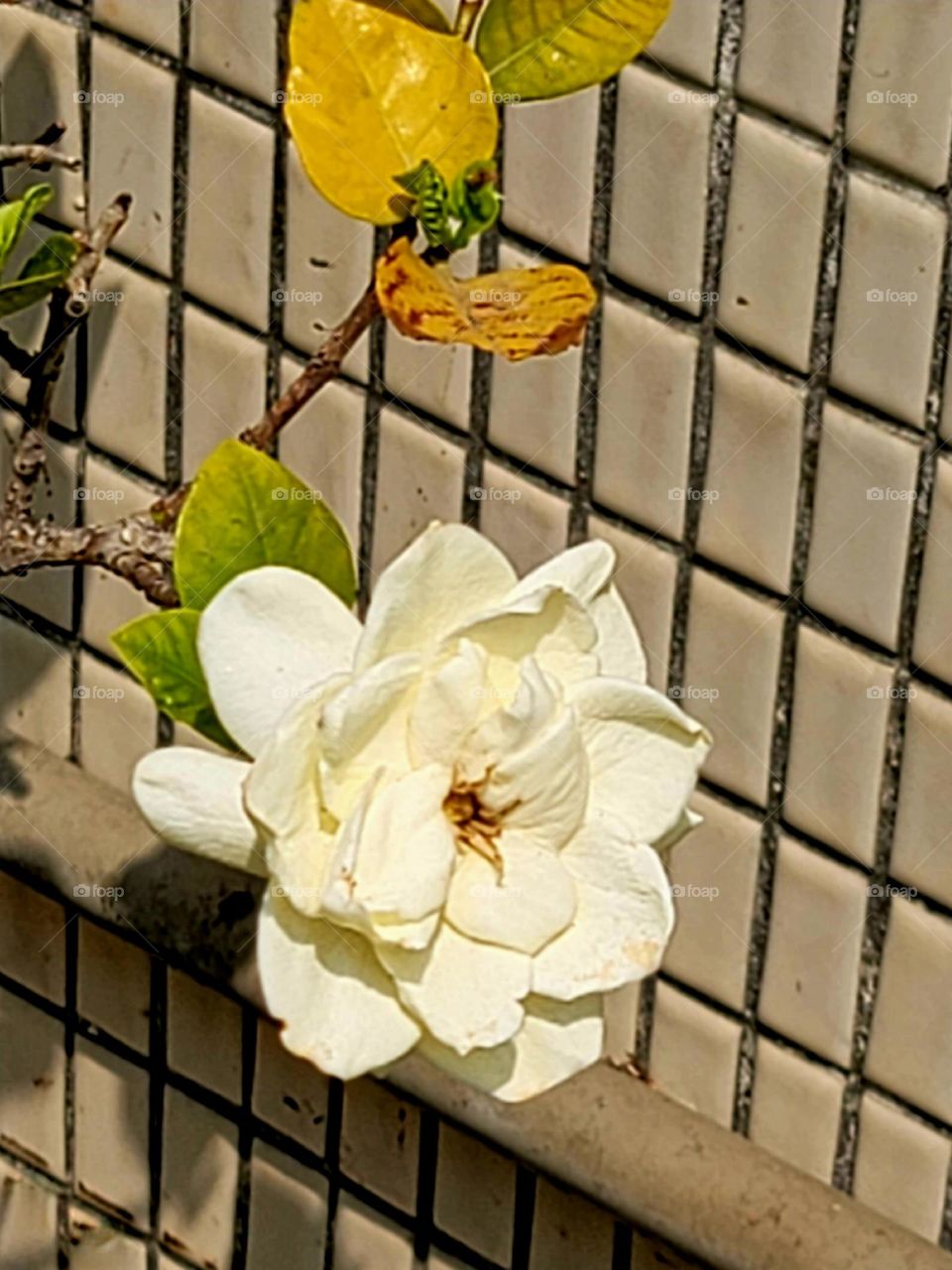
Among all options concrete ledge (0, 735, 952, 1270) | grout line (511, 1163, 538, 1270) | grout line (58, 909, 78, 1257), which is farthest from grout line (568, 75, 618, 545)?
grout line (58, 909, 78, 1257)

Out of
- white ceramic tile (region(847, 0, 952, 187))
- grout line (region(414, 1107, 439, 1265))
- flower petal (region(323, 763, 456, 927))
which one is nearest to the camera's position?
flower petal (region(323, 763, 456, 927))

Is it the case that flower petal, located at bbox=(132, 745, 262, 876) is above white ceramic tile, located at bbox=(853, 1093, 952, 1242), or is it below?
above

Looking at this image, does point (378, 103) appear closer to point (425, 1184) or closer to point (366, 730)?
point (366, 730)

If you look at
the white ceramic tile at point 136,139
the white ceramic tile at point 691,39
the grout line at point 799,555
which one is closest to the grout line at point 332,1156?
the grout line at point 799,555

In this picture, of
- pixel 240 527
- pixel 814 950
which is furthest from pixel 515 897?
pixel 814 950

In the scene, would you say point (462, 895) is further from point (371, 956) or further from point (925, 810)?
point (925, 810)

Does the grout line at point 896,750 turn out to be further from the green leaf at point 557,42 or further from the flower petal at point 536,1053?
the flower petal at point 536,1053

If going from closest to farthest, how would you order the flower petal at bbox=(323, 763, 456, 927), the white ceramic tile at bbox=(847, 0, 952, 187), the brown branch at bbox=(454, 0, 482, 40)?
the flower petal at bbox=(323, 763, 456, 927)
the brown branch at bbox=(454, 0, 482, 40)
the white ceramic tile at bbox=(847, 0, 952, 187)

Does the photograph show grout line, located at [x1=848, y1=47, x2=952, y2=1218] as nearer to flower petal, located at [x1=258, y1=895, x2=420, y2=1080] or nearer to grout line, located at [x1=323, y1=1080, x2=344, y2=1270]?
grout line, located at [x1=323, y1=1080, x2=344, y2=1270]
